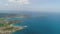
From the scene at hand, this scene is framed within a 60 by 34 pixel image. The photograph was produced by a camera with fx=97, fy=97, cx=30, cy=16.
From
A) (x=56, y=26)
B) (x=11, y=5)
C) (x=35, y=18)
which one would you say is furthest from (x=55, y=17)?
(x=11, y=5)

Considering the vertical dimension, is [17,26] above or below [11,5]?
below

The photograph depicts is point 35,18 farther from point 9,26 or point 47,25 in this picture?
point 9,26

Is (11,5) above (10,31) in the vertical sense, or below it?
above

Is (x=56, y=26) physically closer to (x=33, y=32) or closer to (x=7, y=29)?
(x=33, y=32)

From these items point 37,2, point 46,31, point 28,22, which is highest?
point 37,2

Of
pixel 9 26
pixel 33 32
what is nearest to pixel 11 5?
pixel 9 26
